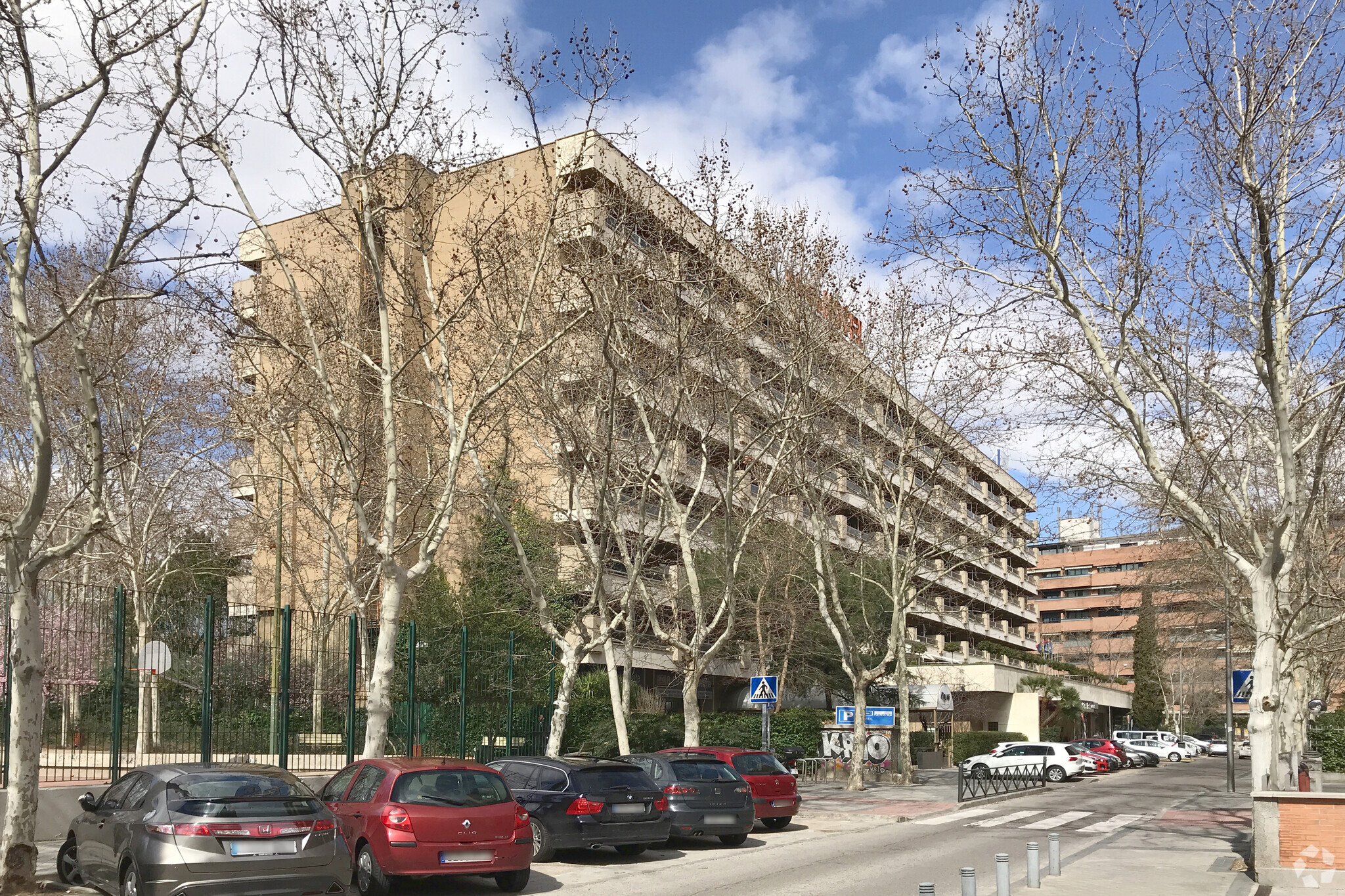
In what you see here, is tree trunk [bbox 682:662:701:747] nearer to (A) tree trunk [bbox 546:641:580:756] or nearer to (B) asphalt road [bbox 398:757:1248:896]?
(A) tree trunk [bbox 546:641:580:756]

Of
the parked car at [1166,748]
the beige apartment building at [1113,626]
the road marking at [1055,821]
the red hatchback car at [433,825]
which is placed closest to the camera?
the red hatchback car at [433,825]

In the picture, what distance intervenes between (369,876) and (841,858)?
6.92 metres

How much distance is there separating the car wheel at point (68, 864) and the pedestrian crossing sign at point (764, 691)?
1469cm

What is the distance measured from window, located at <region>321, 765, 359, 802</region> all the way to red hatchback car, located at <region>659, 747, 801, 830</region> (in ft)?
24.1

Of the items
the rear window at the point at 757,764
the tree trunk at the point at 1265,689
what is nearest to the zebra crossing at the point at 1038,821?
the rear window at the point at 757,764

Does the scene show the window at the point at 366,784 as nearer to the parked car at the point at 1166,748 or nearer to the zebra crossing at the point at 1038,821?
the zebra crossing at the point at 1038,821

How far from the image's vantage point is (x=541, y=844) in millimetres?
14461

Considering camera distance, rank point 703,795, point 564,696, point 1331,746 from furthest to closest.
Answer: point 1331,746
point 564,696
point 703,795

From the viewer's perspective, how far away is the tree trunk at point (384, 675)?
14.8m

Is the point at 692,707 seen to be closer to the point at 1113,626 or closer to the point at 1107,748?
the point at 1107,748

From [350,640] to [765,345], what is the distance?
9.81 m

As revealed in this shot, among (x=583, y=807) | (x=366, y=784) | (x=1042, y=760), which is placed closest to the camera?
(x=366, y=784)

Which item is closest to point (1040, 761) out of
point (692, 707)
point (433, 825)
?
point (692, 707)

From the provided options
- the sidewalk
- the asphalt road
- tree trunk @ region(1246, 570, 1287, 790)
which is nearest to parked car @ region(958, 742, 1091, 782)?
the asphalt road
